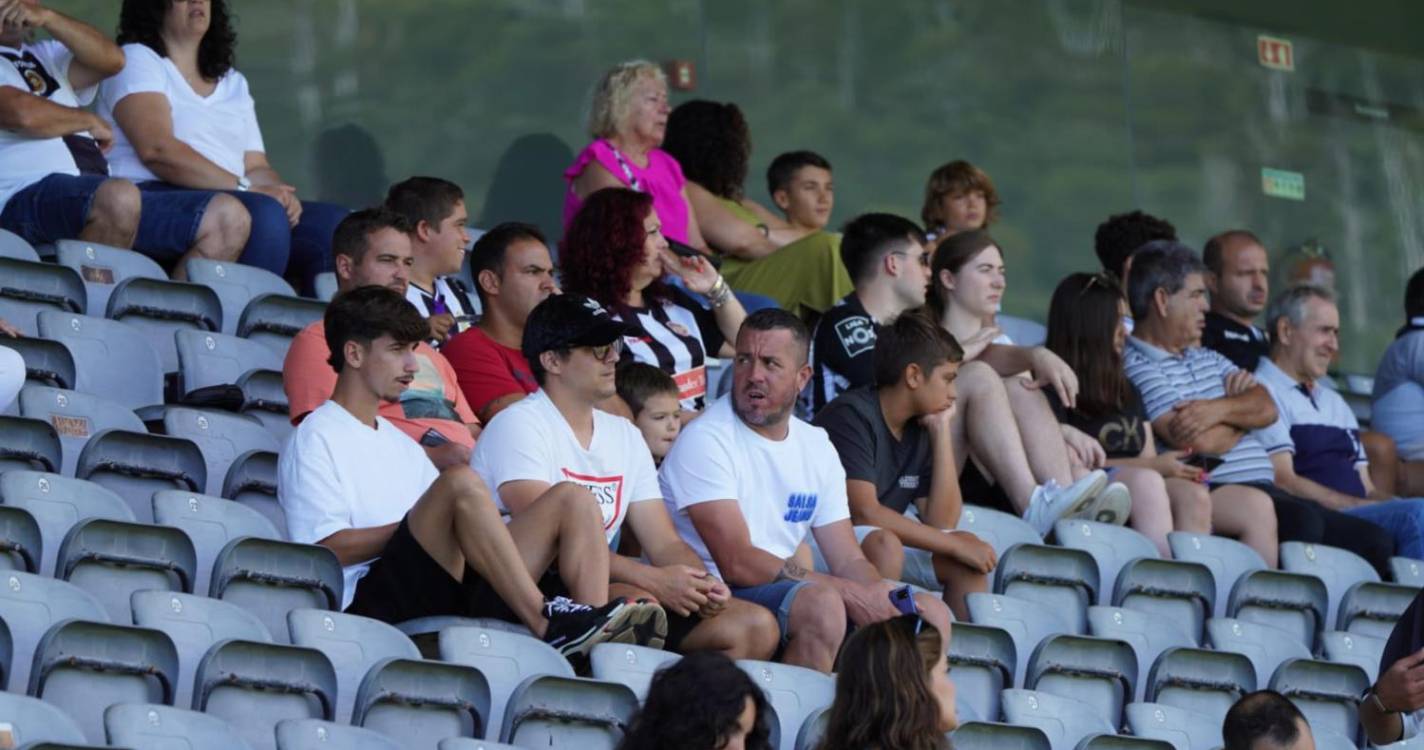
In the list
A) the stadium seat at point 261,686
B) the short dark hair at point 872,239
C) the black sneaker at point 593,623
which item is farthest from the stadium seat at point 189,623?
the short dark hair at point 872,239

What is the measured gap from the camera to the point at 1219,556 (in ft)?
24.1

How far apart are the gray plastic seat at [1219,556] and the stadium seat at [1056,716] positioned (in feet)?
4.35

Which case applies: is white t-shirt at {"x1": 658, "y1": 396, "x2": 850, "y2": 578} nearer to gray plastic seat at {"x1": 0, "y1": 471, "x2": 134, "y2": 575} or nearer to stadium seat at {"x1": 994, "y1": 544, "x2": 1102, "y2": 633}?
stadium seat at {"x1": 994, "y1": 544, "x2": 1102, "y2": 633}

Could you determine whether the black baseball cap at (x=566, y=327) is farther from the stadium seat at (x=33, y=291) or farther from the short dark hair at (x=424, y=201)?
the stadium seat at (x=33, y=291)

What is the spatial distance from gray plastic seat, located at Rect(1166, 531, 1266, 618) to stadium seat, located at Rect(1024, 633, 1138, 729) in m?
0.88

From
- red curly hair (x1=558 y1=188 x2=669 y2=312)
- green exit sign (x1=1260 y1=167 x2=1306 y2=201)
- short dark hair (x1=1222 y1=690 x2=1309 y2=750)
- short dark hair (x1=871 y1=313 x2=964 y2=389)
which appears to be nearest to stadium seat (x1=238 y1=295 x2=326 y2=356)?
red curly hair (x1=558 y1=188 x2=669 y2=312)

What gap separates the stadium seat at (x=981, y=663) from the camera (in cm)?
607

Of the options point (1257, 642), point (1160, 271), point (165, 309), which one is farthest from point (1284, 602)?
point (165, 309)

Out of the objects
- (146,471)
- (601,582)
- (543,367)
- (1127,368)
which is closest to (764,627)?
(601,582)

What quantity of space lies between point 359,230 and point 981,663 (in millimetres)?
1905

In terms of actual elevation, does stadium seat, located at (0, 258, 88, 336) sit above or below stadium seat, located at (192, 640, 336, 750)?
above

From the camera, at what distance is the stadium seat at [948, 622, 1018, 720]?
6066mm

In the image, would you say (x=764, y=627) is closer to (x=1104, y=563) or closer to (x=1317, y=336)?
(x=1104, y=563)

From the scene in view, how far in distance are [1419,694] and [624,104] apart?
13.7 feet
